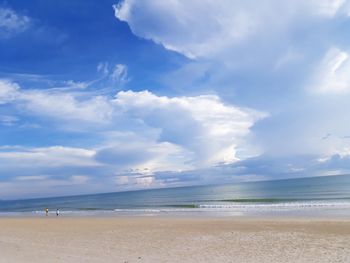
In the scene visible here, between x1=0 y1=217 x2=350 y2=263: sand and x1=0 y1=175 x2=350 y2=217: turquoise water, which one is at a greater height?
x1=0 y1=175 x2=350 y2=217: turquoise water

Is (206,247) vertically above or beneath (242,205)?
beneath

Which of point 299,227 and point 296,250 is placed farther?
point 299,227

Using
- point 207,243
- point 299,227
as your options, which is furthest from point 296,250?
point 299,227

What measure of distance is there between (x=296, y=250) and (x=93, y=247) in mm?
8494

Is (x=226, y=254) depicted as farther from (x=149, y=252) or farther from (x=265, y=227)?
(x=265, y=227)

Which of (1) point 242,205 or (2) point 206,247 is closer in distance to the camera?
(2) point 206,247

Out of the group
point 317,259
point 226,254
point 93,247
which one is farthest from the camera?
point 93,247

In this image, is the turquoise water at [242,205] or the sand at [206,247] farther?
the turquoise water at [242,205]

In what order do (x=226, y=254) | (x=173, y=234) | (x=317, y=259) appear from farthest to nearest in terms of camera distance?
(x=173, y=234) → (x=226, y=254) → (x=317, y=259)

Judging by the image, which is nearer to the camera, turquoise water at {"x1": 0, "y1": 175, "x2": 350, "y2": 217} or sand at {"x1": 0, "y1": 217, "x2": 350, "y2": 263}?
sand at {"x1": 0, "y1": 217, "x2": 350, "y2": 263}

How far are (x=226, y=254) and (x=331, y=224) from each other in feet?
36.7

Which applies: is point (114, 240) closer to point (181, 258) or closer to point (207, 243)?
point (207, 243)

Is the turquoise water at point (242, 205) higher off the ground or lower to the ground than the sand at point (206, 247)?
higher

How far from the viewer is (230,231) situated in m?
20.0
